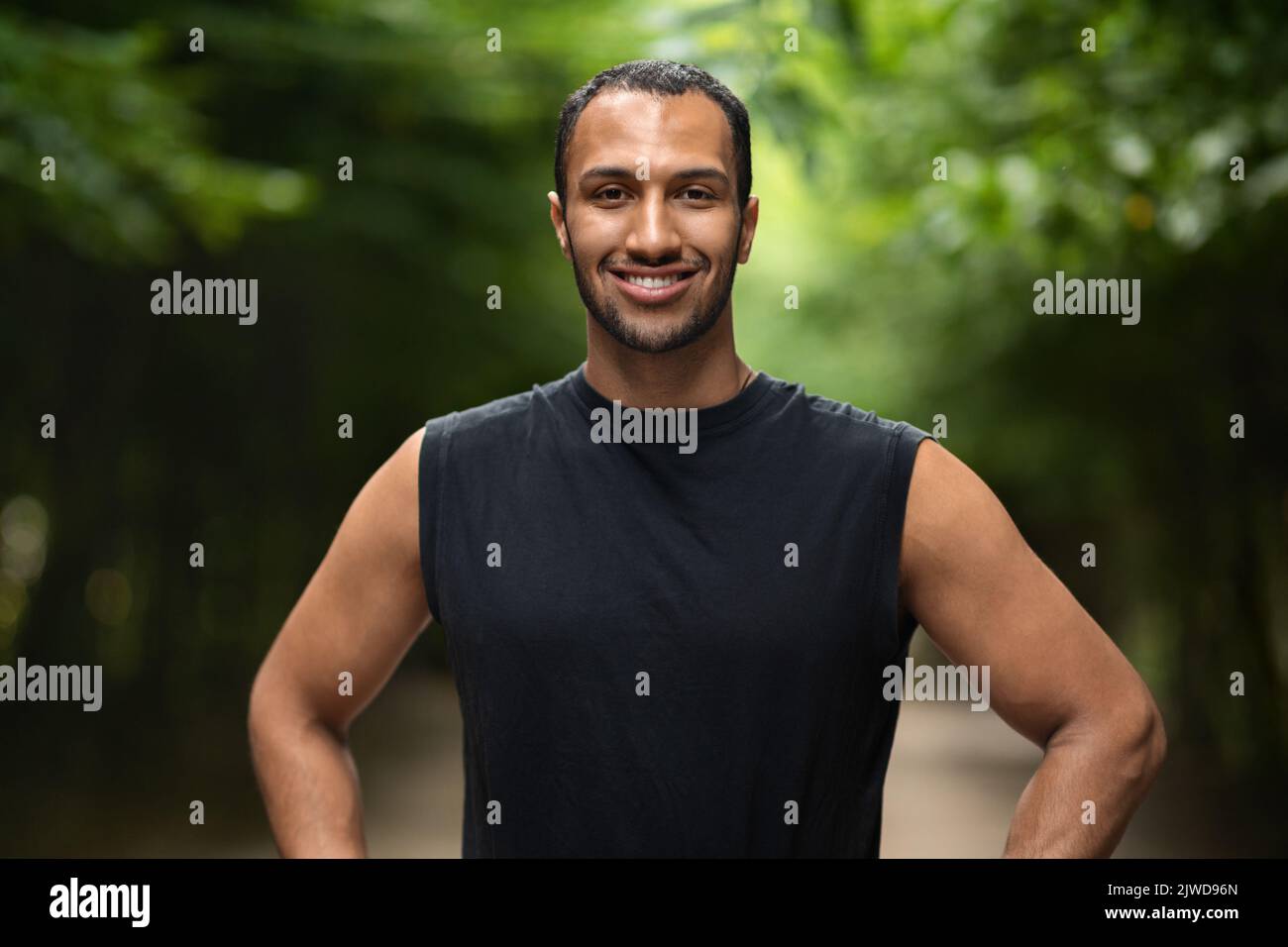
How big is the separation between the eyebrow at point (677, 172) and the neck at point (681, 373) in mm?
251

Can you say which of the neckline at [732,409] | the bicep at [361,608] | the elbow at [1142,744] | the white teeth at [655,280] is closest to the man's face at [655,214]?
the white teeth at [655,280]

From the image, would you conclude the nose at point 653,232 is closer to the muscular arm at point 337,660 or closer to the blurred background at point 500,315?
the muscular arm at point 337,660

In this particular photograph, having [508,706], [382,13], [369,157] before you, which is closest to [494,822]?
[508,706]

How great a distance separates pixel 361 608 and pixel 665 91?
1.07 meters

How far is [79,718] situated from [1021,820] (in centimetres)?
1258

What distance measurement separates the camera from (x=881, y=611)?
2568 millimetres

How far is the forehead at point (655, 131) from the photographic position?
2.62 metres

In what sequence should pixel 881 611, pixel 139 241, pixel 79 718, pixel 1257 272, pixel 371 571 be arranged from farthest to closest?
pixel 79 718 → pixel 1257 272 → pixel 139 241 → pixel 371 571 → pixel 881 611

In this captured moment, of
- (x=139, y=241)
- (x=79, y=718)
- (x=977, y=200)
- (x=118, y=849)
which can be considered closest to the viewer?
(x=977, y=200)

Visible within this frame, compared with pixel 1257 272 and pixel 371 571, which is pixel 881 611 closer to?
pixel 371 571

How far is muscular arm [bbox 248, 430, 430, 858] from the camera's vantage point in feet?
9.04

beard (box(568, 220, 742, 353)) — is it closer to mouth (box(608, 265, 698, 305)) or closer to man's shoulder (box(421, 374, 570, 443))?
mouth (box(608, 265, 698, 305))

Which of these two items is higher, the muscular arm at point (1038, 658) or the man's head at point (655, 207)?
the man's head at point (655, 207)

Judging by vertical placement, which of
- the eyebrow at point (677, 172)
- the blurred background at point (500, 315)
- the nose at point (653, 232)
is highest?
the blurred background at point (500, 315)
